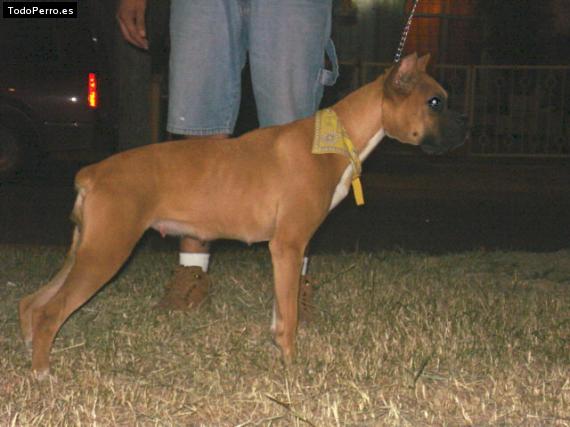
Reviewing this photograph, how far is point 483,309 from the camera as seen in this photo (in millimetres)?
5859

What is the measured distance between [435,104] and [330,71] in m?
0.90

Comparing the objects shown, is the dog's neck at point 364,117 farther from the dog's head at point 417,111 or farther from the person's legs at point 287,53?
the person's legs at point 287,53

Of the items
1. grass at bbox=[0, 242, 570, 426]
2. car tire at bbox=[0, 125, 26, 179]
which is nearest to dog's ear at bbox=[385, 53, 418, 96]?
grass at bbox=[0, 242, 570, 426]

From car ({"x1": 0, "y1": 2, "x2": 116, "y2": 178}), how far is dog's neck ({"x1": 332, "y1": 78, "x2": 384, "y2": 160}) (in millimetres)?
7929

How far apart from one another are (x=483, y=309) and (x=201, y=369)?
1908 millimetres

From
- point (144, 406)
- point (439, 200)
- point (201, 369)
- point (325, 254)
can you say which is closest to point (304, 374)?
point (201, 369)

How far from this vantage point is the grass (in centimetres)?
400

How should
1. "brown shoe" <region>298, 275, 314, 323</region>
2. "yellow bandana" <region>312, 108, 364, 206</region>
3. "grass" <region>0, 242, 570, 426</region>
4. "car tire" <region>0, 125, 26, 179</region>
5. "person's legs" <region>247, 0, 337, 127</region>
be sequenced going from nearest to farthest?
"grass" <region>0, 242, 570, 426</region> < "yellow bandana" <region>312, 108, 364, 206</region> < "person's legs" <region>247, 0, 337, 127</region> < "brown shoe" <region>298, 275, 314, 323</region> < "car tire" <region>0, 125, 26, 179</region>

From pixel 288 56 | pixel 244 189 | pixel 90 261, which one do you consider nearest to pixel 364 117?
pixel 288 56

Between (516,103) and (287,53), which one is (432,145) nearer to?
(287,53)

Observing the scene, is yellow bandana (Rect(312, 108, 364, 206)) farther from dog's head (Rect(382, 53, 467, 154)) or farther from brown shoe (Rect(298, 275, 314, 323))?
brown shoe (Rect(298, 275, 314, 323))

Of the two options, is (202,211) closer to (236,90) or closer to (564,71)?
(236,90)

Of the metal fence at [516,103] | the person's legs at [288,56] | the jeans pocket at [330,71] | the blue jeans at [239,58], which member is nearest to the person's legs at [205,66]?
the blue jeans at [239,58]

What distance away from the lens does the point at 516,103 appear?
16.8 metres
